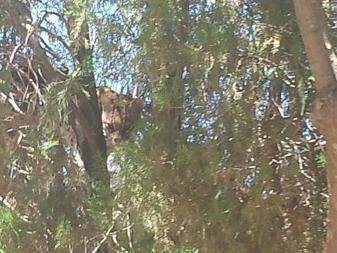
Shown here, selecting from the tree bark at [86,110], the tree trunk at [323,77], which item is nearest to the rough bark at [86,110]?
the tree bark at [86,110]

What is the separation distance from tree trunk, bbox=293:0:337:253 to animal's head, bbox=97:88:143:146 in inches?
47.2

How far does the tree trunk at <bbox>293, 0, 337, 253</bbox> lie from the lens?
252 cm

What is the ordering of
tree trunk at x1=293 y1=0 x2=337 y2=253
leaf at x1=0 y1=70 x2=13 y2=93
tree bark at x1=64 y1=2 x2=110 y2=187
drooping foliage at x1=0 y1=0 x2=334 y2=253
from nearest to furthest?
tree trunk at x1=293 y1=0 x2=337 y2=253 < drooping foliage at x1=0 y1=0 x2=334 y2=253 < tree bark at x1=64 y1=2 x2=110 y2=187 < leaf at x1=0 y1=70 x2=13 y2=93

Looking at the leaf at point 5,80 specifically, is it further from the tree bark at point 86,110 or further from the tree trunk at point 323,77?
the tree trunk at point 323,77

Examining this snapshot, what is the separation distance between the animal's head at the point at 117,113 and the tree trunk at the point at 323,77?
120cm

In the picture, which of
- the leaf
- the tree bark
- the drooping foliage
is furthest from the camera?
the leaf

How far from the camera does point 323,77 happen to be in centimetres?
257

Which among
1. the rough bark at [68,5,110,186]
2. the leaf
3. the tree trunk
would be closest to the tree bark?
the rough bark at [68,5,110,186]

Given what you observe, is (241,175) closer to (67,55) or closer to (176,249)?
(176,249)

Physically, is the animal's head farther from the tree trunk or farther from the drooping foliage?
the tree trunk

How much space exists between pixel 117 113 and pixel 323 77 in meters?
1.84

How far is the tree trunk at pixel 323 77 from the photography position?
2.52 metres

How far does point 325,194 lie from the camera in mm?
3191

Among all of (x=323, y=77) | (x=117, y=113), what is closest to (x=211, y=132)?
(x=323, y=77)
